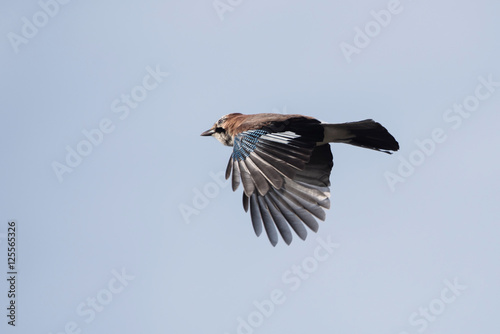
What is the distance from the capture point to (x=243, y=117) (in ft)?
42.4

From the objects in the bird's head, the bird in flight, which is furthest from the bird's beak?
the bird in flight

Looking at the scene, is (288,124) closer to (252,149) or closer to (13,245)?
(252,149)

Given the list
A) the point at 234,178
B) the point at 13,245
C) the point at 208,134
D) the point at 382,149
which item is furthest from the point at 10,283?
the point at 382,149

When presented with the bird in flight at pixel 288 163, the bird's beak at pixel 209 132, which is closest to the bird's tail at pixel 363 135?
the bird in flight at pixel 288 163

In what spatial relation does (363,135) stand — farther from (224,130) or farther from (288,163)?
(224,130)

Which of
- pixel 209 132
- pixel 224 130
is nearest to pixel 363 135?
pixel 224 130

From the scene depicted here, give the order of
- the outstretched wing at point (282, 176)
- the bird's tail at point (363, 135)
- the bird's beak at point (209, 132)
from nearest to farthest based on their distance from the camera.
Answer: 1. the outstretched wing at point (282, 176)
2. the bird's tail at point (363, 135)
3. the bird's beak at point (209, 132)

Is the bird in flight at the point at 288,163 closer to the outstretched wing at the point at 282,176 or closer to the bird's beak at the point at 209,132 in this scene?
the outstretched wing at the point at 282,176

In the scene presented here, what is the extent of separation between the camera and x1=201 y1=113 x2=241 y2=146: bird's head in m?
13.2

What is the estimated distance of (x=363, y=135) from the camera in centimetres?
1228

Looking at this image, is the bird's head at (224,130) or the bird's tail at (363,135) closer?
the bird's tail at (363,135)

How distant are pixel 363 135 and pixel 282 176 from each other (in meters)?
1.60

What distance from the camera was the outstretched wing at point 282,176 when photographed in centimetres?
1100

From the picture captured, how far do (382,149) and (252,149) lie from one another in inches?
72.3
